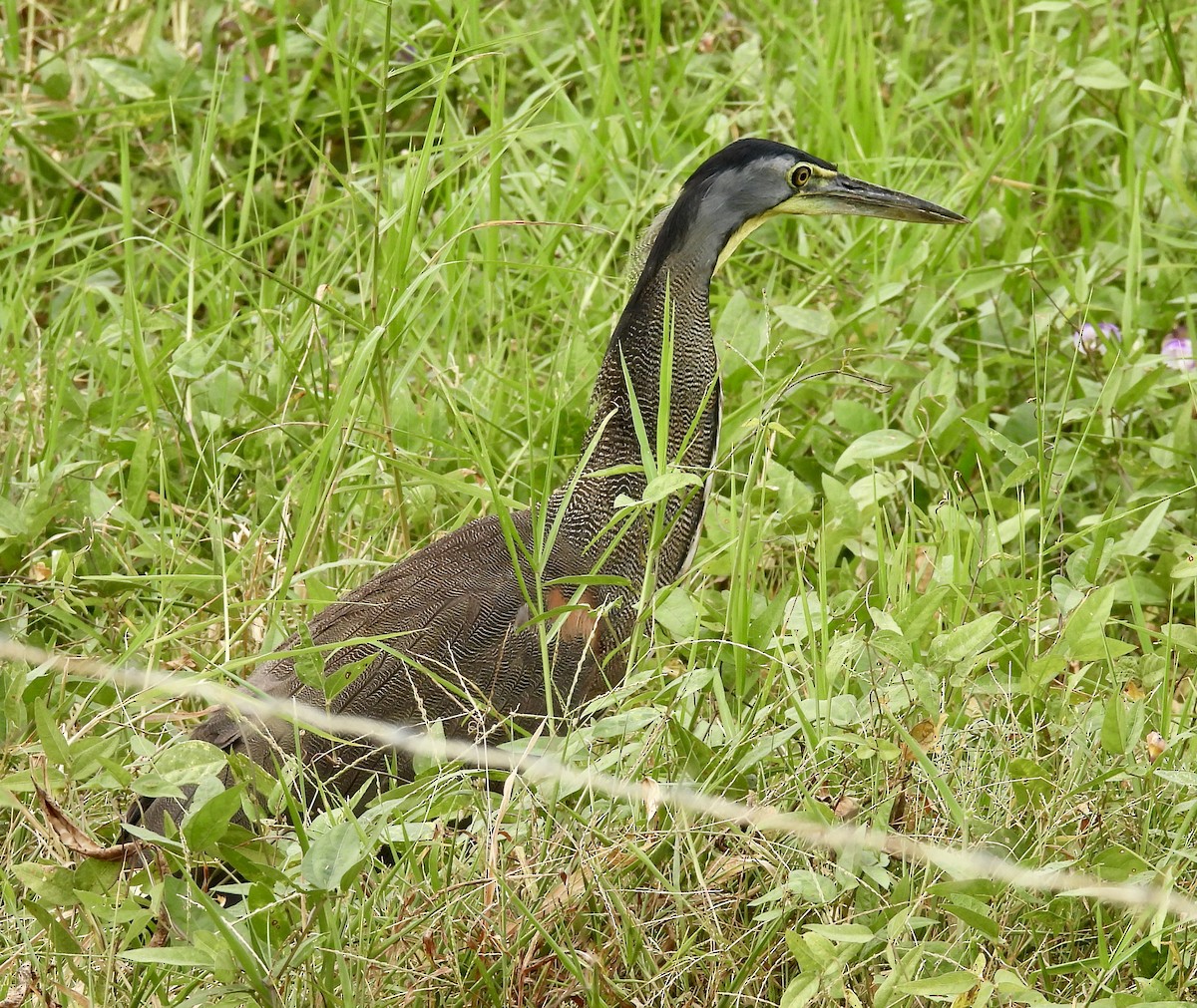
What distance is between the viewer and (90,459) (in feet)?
12.3

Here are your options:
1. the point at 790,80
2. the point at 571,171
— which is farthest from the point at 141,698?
the point at 790,80

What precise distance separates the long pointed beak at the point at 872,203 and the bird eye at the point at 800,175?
0.04 metres

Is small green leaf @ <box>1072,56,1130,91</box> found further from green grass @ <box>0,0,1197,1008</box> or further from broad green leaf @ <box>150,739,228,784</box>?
broad green leaf @ <box>150,739,228,784</box>

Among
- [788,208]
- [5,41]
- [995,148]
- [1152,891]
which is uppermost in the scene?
[5,41]

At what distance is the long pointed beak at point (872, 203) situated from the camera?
11.6ft

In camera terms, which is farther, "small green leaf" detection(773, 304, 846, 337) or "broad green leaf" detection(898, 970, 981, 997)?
"small green leaf" detection(773, 304, 846, 337)

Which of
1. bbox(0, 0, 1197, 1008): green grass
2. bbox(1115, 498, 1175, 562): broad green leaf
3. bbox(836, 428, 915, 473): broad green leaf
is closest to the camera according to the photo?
bbox(0, 0, 1197, 1008): green grass

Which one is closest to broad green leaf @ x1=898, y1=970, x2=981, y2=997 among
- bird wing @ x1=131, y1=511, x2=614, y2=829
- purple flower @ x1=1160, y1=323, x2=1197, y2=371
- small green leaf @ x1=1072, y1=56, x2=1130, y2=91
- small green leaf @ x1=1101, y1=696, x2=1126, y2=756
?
small green leaf @ x1=1101, y1=696, x2=1126, y2=756

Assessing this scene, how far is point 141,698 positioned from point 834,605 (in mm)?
1322

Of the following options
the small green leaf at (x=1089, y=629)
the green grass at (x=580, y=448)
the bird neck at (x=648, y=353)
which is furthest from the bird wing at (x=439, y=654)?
the small green leaf at (x=1089, y=629)

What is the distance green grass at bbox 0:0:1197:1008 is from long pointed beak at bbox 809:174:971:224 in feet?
1.04

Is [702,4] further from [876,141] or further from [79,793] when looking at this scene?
[79,793]

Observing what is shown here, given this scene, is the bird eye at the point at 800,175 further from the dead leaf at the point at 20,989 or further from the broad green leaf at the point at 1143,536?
the dead leaf at the point at 20,989

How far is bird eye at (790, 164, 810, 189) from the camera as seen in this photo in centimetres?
344
